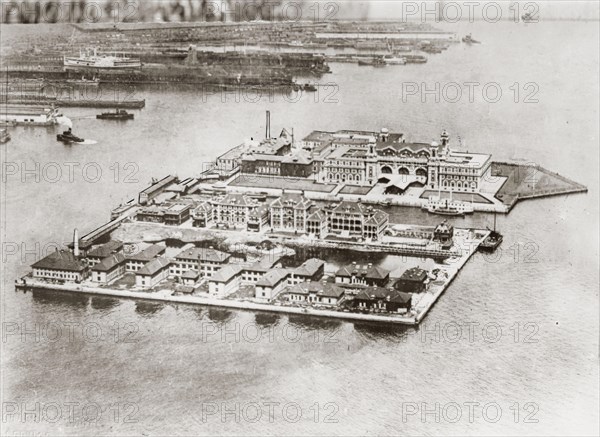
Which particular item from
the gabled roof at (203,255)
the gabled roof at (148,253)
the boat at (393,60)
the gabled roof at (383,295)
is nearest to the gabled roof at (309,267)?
the gabled roof at (383,295)

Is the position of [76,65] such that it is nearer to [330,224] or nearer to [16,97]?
[16,97]

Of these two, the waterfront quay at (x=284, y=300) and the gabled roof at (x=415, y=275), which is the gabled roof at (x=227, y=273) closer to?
the waterfront quay at (x=284, y=300)

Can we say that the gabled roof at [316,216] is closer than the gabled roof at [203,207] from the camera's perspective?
Yes

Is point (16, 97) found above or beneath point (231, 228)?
above

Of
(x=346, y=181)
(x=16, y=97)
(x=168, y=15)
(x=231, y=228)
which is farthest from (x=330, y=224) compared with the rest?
(x=16, y=97)

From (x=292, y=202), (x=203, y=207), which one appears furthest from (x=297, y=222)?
(x=203, y=207)

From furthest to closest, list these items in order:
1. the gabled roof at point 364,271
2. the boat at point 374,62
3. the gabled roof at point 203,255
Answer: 1. the boat at point 374,62
2. the gabled roof at point 203,255
3. the gabled roof at point 364,271
